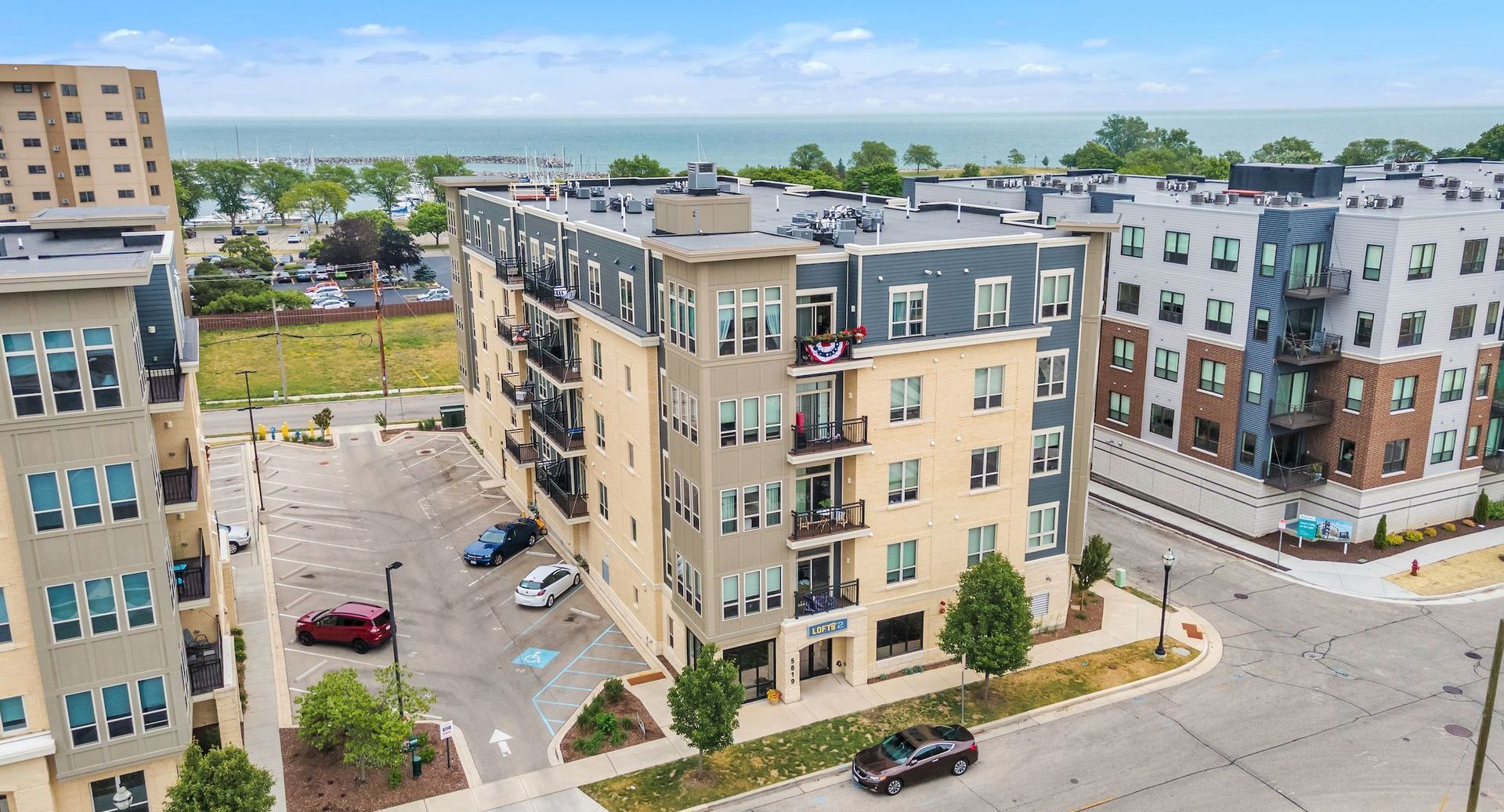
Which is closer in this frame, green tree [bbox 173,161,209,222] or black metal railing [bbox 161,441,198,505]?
black metal railing [bbox 161,441,198,505]

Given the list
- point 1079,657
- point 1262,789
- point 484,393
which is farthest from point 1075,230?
point 484,393

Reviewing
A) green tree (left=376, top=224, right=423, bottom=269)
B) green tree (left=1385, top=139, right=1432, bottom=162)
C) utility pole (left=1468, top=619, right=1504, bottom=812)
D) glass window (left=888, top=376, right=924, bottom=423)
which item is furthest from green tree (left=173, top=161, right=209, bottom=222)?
green tree (left=1385, top=139, right=1432, bottom=162)

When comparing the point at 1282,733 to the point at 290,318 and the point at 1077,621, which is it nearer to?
the point at 1077,621

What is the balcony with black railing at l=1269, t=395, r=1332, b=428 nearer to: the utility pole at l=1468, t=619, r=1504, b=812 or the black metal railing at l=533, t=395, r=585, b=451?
the utility pole at l=1468, t=619, r=1504, b=812

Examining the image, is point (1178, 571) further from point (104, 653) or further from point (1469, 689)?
point (104, 653)

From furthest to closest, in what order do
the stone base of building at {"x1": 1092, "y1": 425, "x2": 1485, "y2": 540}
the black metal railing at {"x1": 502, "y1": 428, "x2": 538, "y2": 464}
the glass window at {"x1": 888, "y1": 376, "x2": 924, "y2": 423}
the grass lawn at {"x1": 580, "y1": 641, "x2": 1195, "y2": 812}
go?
1. the black metal railing at {"x1": 502, "y1": 428, "x2": 538, "y2": 464}
2. the stone base of building at {"x1": 1092, "y1": 425, "x2": 1485, "y2": 540}
3. the glass window at {"x1": 888, "y1": 376, "x2": 924, "y2": 423}
4. the grass lawn at {"x1": 580, "y1": 641, "x2": 1195, "y2": 812}

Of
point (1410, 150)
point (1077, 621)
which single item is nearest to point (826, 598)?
point (1077, 621)
